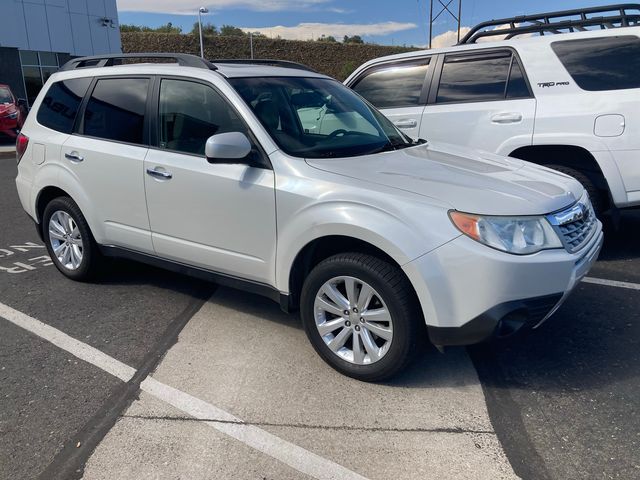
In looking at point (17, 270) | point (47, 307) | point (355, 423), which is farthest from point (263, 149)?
point (17, 270)

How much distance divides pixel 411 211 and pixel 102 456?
74.1 inches

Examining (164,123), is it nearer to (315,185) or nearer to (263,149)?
(263,149)

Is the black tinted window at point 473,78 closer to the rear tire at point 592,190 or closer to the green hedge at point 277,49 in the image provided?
the rear tire at point 592,190

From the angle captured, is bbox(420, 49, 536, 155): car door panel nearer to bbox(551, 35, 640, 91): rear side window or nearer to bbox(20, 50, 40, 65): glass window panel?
bbox(551, 35, 640, 91): rear side window

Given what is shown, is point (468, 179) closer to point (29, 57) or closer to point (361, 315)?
point (361, 315)

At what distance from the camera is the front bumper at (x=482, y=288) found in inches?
111

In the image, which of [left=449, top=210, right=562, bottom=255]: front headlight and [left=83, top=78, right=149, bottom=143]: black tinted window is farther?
[left=83, top=78, right=149, bottom=143]: black tinted window

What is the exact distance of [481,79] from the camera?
18.9 ft

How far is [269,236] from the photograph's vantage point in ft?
11.5

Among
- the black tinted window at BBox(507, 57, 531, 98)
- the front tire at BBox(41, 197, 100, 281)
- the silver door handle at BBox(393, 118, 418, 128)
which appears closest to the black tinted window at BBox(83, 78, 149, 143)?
the front tire at BBox(41, 197, 100, 281)

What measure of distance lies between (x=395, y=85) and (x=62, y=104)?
338cm

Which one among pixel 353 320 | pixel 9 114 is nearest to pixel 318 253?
pixel 353 320

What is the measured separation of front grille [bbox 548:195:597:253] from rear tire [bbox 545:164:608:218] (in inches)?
68.9

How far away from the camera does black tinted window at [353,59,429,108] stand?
242 inches
